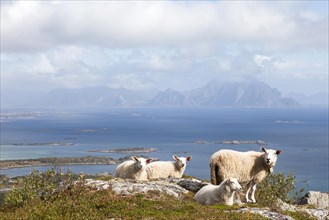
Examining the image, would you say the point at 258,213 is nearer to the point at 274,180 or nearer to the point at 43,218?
the point at 43,218

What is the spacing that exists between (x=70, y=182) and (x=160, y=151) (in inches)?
7120

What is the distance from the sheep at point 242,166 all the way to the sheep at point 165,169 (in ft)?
16.1

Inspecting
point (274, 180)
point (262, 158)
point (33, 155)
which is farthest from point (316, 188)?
point (33, 155)

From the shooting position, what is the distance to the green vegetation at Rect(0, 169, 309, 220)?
12.7 metres

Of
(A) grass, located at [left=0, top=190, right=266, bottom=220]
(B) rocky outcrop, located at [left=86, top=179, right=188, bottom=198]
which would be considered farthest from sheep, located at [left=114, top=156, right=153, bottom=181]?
(A) grass, located at [left=0, top=190, right=266, bottom=220]

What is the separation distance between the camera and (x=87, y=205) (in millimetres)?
13688

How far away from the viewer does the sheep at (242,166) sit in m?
19.9

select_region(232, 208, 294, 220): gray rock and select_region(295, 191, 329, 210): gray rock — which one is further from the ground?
select_region(232, 208, 294, 220): gray rock

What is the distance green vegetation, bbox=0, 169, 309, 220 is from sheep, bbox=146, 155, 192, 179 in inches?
261

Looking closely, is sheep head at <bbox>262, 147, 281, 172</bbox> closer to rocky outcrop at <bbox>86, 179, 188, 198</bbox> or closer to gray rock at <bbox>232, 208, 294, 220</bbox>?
rocky outcrop at <bbox>86, 179, 188, 198</bbox>

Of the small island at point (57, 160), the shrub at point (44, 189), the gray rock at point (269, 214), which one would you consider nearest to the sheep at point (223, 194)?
the gray rock at point (269, 214)

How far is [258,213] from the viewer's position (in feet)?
47.4

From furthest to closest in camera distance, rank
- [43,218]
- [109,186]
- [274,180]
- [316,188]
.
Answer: [316,188], [274,180], [109,186], [43,218]

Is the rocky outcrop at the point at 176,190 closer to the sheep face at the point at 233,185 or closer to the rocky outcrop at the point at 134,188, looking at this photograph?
the rocky outcrop at the point at 134,188
